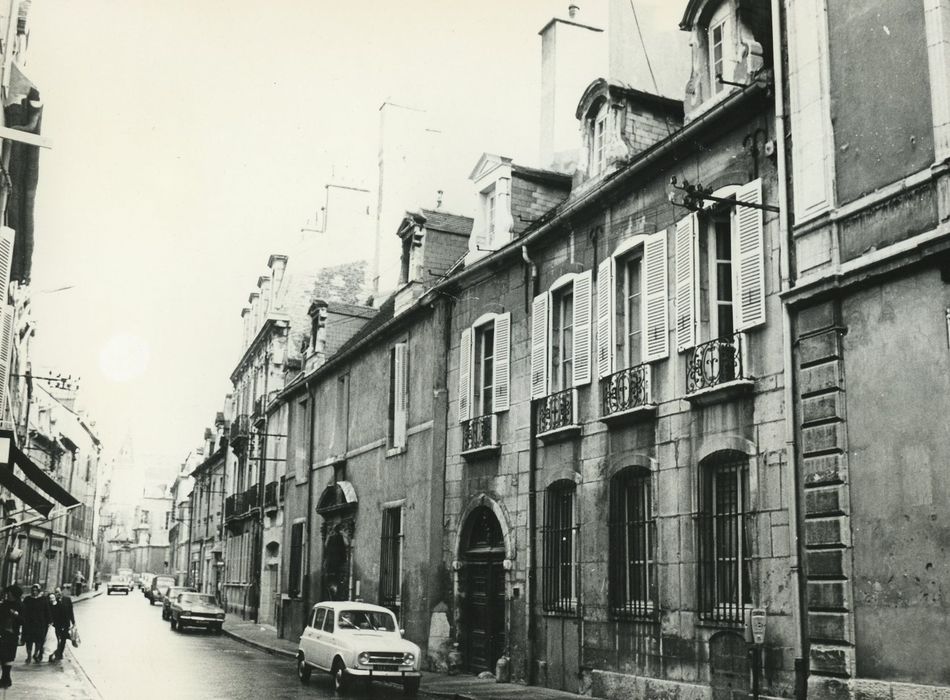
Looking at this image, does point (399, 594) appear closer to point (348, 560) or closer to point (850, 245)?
point (348, 560)

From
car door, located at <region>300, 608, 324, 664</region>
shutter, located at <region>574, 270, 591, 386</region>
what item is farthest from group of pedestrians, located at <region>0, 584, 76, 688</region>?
shutter, located at <region>574, 270, 591, 386</region>

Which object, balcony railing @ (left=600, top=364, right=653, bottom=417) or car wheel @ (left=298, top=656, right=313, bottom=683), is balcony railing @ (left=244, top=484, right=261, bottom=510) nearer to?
car wheel @ (left=298, top=656, right=313, bottom=683)

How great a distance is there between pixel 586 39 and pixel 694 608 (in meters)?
13.5

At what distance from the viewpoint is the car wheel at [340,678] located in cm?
1709

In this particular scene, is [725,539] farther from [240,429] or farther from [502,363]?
[240,429]

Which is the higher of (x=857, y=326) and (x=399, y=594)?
(x=857, y=326)

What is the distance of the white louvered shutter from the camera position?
16.6m

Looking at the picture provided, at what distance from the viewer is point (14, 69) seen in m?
24.1

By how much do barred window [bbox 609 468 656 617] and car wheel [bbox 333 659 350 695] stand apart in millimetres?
4833

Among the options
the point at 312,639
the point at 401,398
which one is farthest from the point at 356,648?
the point at 401,398

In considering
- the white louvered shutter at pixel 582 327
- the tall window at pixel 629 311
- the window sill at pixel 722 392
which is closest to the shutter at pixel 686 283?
the window sill at pixel 722 392

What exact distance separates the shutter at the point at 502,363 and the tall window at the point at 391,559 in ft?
18.9

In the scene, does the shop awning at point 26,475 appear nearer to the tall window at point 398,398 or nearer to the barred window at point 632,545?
the tall window at point 398,398

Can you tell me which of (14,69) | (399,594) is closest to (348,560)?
(399,594)
